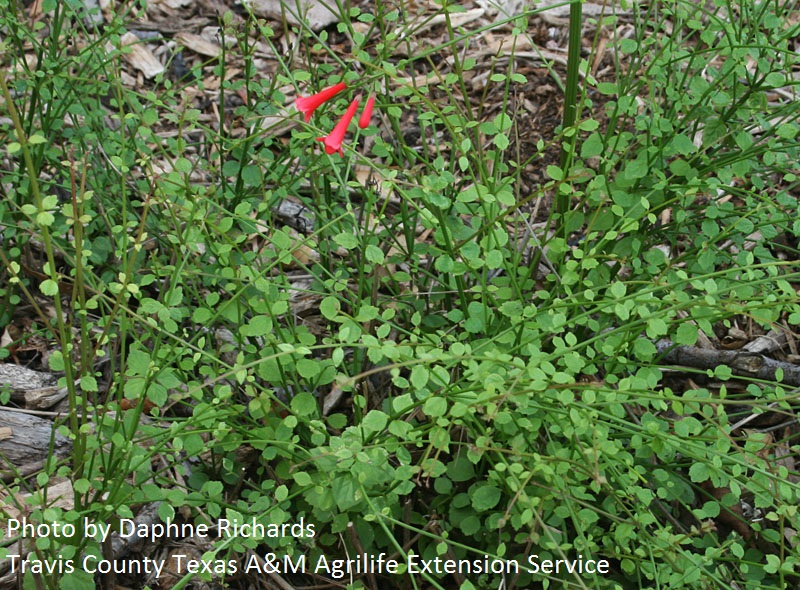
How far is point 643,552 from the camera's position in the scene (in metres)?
1.86

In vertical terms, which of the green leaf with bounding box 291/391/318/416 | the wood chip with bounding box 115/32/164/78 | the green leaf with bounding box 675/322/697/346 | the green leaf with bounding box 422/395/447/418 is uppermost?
the wood chip with bounding box 115/32/164/78

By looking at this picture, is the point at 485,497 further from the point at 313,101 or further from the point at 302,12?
the point at 302,12

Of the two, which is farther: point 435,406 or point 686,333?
point 686,333

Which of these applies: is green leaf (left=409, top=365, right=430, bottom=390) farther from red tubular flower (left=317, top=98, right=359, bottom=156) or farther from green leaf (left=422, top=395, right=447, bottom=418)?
red tubular flower (left=317, top=98, right=359, bottom=156)

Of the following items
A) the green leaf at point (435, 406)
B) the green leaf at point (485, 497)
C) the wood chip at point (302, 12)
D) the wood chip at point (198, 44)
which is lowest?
the green leaf at point (485, 497)

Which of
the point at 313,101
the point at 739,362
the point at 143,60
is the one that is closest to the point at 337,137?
the point at 313,101

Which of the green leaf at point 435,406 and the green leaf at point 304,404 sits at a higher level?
the green leaf at point 304,404

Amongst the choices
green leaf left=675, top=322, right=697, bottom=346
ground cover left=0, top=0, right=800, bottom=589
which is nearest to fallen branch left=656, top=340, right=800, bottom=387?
Result: ground cover left=0, top=0, right=800, bottom=589

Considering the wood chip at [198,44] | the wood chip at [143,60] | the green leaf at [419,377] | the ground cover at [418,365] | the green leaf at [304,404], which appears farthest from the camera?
the wood chip at [198,44]

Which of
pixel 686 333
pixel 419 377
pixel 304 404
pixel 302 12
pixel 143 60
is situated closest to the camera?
pixel 419 377

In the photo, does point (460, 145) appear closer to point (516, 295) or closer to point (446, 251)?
point (446, 251)

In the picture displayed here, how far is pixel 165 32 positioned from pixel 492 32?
148cm

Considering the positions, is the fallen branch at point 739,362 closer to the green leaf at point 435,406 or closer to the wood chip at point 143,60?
the green leaf at point 435,406

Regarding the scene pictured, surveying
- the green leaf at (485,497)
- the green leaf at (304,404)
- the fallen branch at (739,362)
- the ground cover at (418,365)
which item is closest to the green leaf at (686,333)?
the ground cover at (418,365)
